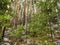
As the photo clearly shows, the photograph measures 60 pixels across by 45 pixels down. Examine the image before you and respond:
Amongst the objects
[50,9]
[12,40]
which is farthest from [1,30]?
[50,9]

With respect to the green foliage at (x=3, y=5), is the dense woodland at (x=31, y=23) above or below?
below

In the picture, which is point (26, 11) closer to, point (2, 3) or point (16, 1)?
point (16, 1)

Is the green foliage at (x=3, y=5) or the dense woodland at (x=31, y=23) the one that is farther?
the dense woodland at (x=31, y=23)

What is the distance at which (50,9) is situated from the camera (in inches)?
216

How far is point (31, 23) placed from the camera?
545 centimetres

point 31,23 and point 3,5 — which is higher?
point 3,5

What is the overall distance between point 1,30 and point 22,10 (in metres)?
1.65

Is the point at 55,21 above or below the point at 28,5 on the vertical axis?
below

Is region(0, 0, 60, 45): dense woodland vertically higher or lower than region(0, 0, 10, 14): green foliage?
lower

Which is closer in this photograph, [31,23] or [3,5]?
[3,5]

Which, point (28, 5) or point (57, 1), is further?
point (28, 5)

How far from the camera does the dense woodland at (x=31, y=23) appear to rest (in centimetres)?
529

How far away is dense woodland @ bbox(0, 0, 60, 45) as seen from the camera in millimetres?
5290

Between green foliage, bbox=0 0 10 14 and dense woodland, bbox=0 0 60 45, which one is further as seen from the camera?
dense woodland, bbox=0 0 60 45
